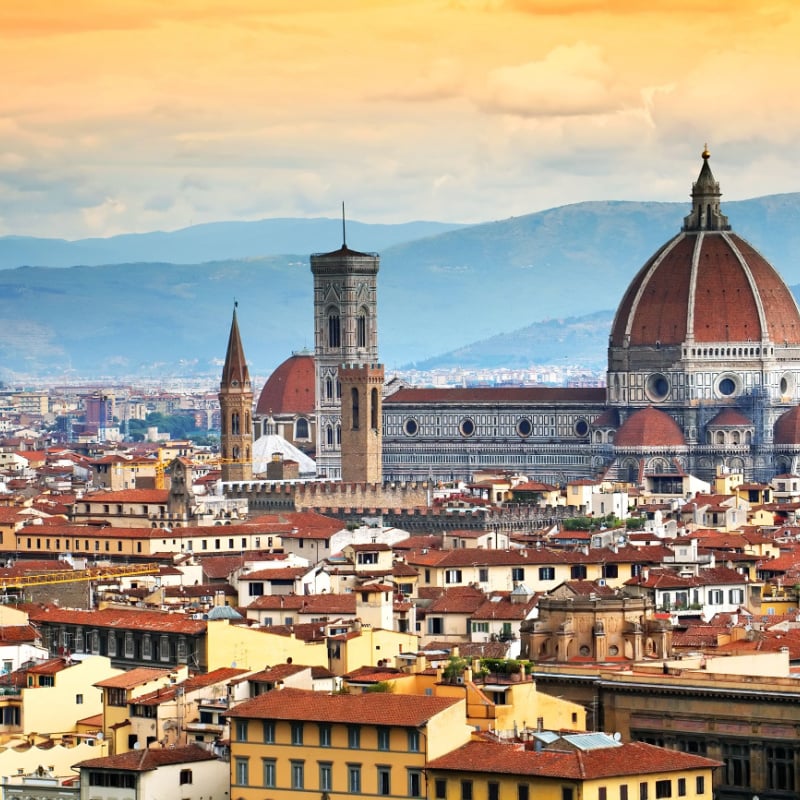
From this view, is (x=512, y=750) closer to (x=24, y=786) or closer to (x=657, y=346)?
(x=24, y=786)

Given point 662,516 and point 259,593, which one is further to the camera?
point 662,516

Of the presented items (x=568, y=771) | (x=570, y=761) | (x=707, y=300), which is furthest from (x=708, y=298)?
(x=568, y=771)

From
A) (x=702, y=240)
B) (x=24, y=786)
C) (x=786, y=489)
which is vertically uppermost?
(x=702, y=240)

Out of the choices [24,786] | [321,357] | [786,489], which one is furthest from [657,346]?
[24,786]

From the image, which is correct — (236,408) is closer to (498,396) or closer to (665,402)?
(665,402)

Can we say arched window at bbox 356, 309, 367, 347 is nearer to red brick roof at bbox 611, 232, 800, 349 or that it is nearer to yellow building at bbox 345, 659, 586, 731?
red brick roof at bbox 611, 232, 800, 349

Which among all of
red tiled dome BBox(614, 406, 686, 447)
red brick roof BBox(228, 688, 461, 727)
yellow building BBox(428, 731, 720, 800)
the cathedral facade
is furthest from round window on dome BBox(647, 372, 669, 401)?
yellow building BBox(428, 731, 720, 800)

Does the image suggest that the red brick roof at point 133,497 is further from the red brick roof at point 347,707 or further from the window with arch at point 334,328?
the window with arch at point 334,328

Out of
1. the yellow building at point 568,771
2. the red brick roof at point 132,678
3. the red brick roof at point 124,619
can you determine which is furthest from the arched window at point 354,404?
the yellow building at point 568,771
